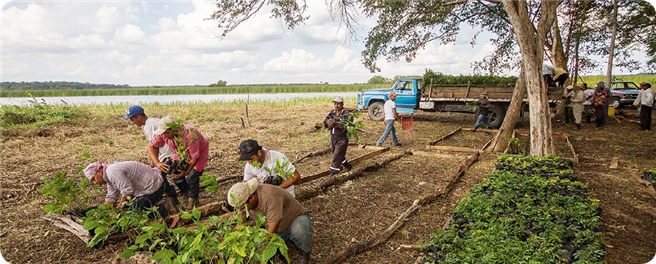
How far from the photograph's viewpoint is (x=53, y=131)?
9.75m

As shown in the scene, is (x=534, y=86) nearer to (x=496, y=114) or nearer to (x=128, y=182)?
(x=496, y=114)

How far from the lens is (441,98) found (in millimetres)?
12812

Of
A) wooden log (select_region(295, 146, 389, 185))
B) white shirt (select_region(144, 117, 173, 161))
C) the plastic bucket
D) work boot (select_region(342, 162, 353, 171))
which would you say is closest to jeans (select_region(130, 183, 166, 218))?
white shirt (select_region(144, 117, 173, 161))

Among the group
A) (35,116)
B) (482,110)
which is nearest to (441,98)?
(482,110)

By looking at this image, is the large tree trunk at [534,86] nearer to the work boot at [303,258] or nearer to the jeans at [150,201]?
the work boot at [303,258]

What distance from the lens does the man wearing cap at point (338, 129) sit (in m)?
6.02

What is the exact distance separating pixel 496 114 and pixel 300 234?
36.4 feet

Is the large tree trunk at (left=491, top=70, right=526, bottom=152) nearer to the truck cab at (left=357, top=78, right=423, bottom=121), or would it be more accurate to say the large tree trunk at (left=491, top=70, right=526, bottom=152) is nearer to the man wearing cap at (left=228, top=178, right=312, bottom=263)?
the truck cab at (left=357, top=78, right=423, bottom=121)

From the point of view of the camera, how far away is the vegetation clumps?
2869mm

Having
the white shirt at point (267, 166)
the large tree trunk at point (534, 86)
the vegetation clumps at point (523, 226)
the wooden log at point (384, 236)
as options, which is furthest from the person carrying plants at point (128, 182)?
the large tree trunk at point (534, 86)

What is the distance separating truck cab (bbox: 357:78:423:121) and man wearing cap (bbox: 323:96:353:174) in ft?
25.5

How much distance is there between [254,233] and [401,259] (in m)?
1.85

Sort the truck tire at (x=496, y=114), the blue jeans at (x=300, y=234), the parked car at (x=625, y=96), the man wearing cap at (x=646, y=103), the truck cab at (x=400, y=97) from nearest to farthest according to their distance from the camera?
the blue jeans at (x=300, y=234) < the man wearing cap at (x=646, y=103) < the truck tire at (x=496, y=114) < the truck cab at (x=400, y=97) < the parked car at (x=625, y=96)

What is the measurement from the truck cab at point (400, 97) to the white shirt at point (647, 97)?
6712 mm
